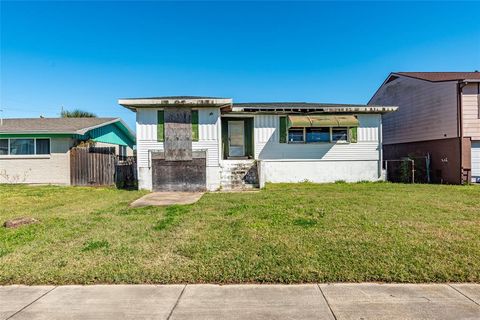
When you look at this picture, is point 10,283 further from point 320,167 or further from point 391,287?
point 320,167

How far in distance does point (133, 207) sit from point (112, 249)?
3.60m

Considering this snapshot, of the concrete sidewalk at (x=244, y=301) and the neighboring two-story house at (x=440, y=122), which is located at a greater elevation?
the neighboring two-story house at (x=440, y=122)

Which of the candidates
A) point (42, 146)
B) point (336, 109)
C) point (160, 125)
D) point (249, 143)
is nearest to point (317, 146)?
point (336, 109)

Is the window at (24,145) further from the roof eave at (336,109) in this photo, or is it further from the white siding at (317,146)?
the white siding at (317,146)

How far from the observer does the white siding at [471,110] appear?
13.0 m

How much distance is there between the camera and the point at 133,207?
800 cm

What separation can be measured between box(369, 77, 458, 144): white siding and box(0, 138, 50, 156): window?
58.9 feet

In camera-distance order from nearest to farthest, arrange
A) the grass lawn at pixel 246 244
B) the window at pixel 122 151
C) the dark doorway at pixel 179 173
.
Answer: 1. the grass lawn at pixel 246 244
2. the dark doorway at pixel 179 173
3. the window at pixel 122 151

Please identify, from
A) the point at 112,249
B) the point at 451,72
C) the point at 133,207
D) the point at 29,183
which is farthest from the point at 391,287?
the point at 451,72

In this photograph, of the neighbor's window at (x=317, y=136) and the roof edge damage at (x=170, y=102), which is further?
the neighbor's window at (x=317, y=136)

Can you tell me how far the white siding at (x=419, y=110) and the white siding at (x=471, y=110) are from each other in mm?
360

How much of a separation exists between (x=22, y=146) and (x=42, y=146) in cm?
94

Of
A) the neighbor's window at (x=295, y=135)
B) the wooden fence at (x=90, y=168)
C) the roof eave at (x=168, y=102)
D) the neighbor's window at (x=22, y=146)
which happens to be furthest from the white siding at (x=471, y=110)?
the neighbor's window at (x=22, y=146)

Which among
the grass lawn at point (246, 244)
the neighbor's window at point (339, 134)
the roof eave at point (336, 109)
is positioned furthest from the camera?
the neighbor's window at point (339, 134)
